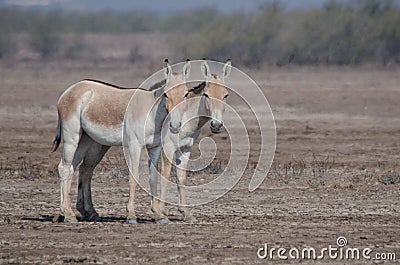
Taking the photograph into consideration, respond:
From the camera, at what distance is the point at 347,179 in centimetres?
1527

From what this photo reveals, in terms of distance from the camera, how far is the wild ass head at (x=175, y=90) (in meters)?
11.0

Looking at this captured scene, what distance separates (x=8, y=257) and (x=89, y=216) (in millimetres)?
2389

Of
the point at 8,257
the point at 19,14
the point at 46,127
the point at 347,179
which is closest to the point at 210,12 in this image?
the point at 19,14

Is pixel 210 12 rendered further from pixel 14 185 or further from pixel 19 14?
pixel 14 185

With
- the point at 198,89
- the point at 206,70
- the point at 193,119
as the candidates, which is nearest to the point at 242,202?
the point at 193,119

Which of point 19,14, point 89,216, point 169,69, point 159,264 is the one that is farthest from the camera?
point 19,14

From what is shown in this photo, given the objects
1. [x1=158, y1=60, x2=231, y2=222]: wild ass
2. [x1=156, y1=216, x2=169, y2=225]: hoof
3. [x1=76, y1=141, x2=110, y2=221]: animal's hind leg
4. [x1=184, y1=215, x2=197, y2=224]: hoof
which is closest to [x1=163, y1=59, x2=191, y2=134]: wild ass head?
[x1=158, y1=60, x2=231, y2=222]: wild ass

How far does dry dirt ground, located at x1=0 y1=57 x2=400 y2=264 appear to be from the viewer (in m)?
10.1

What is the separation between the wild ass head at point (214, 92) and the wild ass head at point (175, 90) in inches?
11.0

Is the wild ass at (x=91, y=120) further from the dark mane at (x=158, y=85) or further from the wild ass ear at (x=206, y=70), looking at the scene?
the wild ass ear at (x=206, y=70)

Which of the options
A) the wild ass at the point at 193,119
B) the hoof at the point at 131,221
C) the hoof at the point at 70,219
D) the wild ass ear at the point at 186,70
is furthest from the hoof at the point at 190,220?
the wild ass ear at the point at 186,70

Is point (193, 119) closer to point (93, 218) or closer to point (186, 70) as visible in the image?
point (186, 70)

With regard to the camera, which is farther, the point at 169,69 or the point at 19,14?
the point at 19,14

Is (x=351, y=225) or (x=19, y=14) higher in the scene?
(x=19, y=14)
